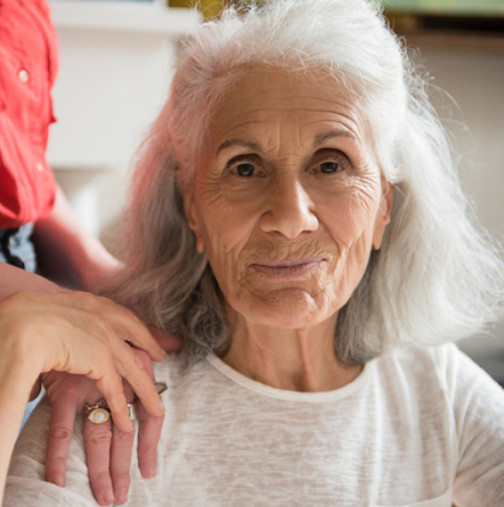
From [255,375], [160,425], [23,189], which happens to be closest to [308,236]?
[255,375]

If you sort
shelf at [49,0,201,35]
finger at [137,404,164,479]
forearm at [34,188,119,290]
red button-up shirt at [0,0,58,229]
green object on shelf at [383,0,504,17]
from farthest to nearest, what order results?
green object on shelf at [383,0,504,17]
shelf at [49,0,201,35]
forearm at [34,188,119,290]
red button-up shirt at [0,0,58,229]
finger at [137,404,164,479]

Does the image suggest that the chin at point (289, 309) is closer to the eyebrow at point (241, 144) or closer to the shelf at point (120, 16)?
the eyebrow at point (241, 144)

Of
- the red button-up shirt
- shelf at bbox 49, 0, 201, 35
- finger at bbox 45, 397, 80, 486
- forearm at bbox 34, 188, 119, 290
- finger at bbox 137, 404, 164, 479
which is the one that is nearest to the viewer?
finger at bbox 45, 397, 80, 486

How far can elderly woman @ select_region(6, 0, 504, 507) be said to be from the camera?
1.29 m

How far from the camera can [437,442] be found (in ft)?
4.65

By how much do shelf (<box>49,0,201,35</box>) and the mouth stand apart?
65.1 inches

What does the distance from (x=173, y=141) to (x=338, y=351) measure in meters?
0.58

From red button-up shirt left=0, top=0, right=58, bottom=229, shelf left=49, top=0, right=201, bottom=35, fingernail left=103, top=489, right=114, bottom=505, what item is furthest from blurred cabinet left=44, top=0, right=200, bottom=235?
fingernail left=103, top=489, right=114, bottom=505

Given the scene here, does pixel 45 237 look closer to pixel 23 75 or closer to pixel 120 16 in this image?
pixel 23 75

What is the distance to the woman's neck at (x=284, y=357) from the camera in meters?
1.42

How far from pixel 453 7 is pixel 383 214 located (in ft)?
6.87

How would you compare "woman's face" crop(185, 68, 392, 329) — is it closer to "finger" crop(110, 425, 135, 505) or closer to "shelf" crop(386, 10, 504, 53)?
"finger" crop(110, 425, 135, 505)

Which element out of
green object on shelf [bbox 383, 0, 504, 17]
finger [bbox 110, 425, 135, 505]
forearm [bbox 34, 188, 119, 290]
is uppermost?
green object on shelf [bbox 383, 0, 504, 17]

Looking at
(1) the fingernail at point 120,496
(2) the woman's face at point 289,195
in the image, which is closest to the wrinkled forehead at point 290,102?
(2) the woman's face at point 289,195
